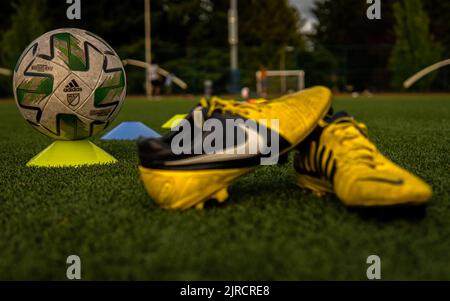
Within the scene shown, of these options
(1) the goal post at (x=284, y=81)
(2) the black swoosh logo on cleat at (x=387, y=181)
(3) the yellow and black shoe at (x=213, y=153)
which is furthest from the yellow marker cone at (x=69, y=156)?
(1) the goal post at (x=284, y=81)

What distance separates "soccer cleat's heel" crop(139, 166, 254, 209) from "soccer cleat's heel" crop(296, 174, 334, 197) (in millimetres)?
366

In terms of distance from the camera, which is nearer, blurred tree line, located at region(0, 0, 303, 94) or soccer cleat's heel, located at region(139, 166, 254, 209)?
soccer cleat's heel, located at region(139, 166, 254, 209)

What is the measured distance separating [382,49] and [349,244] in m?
28.3

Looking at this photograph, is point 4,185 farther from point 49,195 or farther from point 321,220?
point 321,220

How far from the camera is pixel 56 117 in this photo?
3.40m

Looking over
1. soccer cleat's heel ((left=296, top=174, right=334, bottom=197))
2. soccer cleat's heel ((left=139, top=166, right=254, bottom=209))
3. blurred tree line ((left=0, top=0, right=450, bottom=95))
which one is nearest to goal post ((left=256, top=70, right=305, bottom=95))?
blurred tree line ((left=0, top=0, right=450, bottom=95))

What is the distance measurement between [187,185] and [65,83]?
170 cm

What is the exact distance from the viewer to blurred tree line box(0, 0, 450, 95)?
25.3 meters

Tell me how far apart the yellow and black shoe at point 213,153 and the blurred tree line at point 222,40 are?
24.4 metres

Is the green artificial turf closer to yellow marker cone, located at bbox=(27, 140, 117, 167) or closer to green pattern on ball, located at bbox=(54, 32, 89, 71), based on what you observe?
yellow marker cone, located at bbox=(27, 140, 117, 167)

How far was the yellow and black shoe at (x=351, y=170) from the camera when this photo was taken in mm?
1764

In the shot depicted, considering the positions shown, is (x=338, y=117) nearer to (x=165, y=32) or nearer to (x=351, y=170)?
(x=351, y=170)

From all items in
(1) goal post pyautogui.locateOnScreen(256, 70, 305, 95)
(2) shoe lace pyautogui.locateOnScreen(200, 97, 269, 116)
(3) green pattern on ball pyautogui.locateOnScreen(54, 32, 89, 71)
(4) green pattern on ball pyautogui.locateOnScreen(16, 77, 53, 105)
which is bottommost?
(2) shoe lace pyautogui.locateOnScreen(200, 97, 269, 116)
